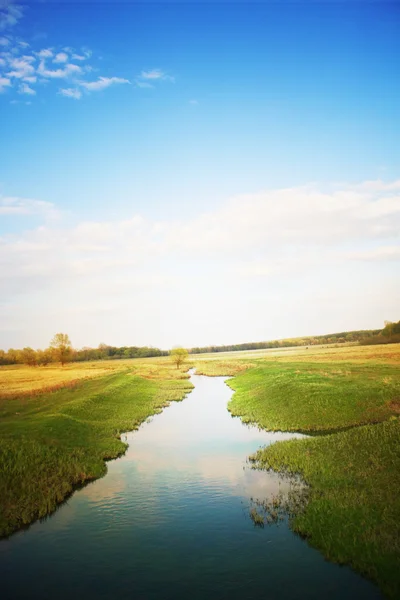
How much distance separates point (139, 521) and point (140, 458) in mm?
12111

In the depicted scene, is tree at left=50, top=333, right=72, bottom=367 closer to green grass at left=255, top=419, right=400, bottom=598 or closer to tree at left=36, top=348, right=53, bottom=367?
tree at left=36, top=348, right=53, bottom=367

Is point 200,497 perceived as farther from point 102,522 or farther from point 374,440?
point 374,440

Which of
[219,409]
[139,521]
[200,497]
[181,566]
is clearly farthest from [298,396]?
[181,566]

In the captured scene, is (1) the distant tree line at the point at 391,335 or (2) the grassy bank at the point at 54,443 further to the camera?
(1) the distant tree line at the point at 391,335

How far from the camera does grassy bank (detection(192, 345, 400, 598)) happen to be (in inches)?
591

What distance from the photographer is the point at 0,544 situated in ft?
58.4

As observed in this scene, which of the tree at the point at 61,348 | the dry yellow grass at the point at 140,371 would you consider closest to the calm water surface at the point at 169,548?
the dry yellow grass at the point at 140,371

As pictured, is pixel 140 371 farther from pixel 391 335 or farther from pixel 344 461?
pixel 391 335

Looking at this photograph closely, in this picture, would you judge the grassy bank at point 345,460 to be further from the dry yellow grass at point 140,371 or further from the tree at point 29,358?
the tree at point 29,358

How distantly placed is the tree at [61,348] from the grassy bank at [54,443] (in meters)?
94.8

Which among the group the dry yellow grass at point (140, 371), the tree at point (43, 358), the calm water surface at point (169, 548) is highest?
the tree at point (43, 358)

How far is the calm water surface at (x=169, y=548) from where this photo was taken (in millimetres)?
13680

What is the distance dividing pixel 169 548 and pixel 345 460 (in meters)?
13.3

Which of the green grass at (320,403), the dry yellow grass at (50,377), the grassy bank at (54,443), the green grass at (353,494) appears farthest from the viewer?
the dry yellow grass at (50,377)
